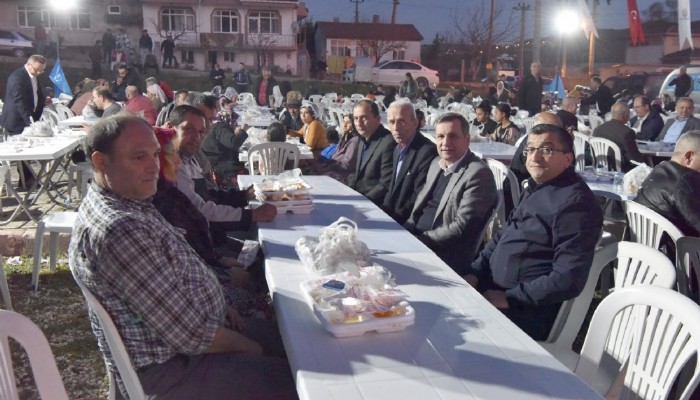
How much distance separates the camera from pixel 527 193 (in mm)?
3244

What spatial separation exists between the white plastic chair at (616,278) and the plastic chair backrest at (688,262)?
0.62 m

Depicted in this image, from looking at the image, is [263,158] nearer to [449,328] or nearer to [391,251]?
[391,251]

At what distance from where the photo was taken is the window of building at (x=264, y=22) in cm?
3825

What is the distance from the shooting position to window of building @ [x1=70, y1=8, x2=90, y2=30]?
36.7 metres

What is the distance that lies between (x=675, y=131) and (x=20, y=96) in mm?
8635

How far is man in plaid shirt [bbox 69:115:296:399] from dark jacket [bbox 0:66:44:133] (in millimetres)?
7169

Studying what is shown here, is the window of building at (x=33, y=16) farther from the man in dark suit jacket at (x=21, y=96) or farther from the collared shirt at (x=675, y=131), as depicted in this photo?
the collared shirt at (x=675, y=131)

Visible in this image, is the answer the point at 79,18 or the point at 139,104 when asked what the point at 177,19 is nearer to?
the point at 79,18

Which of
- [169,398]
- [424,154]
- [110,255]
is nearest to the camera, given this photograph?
[110,255]

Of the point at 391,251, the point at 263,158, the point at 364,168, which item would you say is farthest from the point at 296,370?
the point at 263,158

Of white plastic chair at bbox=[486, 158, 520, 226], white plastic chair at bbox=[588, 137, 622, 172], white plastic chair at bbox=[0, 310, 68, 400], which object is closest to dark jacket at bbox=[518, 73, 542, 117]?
white plastic chair at bbox=[588, 137, 622, 172]

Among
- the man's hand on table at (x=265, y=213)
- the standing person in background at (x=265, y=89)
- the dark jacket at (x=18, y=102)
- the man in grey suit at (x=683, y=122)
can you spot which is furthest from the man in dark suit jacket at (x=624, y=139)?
the standing person in background at (x=265, y=89)

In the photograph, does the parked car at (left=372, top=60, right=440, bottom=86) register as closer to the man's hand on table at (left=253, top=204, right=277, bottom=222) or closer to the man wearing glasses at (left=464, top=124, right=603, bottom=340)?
the man's hand on table at (left=253, top=204, right=277, bottom=222)

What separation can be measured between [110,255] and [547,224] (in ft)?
6.19
